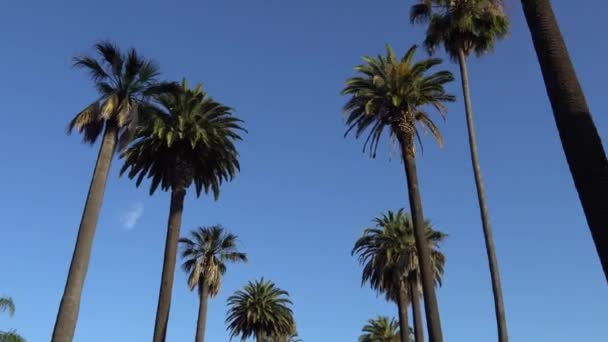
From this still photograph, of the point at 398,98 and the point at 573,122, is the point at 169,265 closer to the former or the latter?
the point at 398,98

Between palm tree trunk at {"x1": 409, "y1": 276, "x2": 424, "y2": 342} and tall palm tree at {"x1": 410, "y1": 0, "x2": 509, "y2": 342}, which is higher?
tall palm tree at {"x1": 410, "y1": 0, "x2": 509, "y2": 342}

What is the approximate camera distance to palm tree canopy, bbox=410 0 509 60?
32.2 meters

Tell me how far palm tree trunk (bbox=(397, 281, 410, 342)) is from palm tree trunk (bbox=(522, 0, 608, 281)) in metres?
40.2

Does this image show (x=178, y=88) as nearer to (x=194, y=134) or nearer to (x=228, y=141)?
(x=194, y=134)

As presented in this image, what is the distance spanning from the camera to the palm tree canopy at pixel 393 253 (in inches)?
2005

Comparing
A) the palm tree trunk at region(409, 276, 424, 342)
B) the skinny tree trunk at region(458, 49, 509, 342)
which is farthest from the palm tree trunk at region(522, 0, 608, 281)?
the palm tree trunk at region(409, 276, 424, 342)

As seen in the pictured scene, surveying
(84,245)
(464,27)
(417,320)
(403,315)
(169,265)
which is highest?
(464,27)

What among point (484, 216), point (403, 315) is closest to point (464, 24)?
point (484, 216)

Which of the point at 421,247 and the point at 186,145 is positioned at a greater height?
A: the point at 186,145

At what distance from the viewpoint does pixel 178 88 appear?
29297mm

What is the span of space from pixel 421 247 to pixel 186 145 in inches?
557

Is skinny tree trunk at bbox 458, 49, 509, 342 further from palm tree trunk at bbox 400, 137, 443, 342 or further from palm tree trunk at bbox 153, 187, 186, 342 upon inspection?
palm tree trunk at bbox 153, 187, 186, 342

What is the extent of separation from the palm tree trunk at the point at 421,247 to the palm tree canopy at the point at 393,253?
20.5m

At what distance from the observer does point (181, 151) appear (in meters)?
34.1
